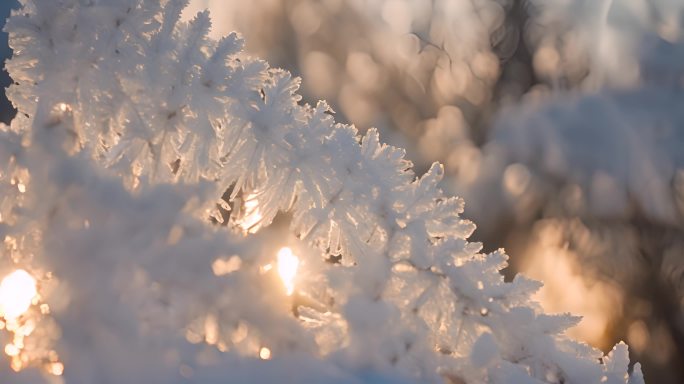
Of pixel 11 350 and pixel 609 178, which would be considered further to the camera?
pixel 609 178

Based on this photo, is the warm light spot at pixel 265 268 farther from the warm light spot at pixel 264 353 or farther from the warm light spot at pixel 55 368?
the warm light spot at pixel 55 368

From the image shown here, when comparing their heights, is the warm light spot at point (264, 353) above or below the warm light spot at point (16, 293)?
above

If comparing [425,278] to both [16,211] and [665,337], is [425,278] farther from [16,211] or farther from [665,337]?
[665,337]

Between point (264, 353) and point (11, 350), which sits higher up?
point (264, 353)

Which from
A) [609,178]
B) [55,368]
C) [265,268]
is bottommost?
[609,178]

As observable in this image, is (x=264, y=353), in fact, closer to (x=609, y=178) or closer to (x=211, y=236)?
(x=211, y=236)

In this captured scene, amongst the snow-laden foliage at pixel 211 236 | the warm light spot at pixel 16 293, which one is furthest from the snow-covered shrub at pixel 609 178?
the warm light spot at pixel 16 293

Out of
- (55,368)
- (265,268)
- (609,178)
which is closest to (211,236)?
(265,268)
